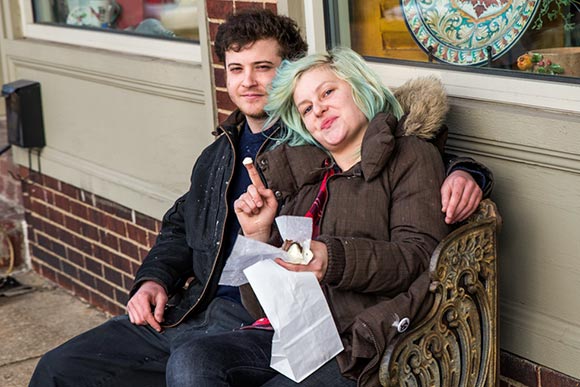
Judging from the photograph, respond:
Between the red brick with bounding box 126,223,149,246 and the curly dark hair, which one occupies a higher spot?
the curly dark hair

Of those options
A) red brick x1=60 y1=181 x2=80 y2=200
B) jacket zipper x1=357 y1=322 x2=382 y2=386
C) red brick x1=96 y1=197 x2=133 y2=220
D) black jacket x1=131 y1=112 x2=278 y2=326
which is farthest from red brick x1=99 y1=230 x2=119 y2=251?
jacket zipper x1=357 y1=322 x2=382 y2=386

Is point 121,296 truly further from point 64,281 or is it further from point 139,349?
point 139,349

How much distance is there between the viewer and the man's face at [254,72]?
3686 millimetres

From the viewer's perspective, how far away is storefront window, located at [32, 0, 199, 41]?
514cm

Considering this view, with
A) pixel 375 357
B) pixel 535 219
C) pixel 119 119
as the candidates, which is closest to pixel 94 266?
pixel 119 119

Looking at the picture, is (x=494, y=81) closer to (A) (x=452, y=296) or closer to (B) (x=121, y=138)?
(A) (x=452, y=296)

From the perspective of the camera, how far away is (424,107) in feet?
10.6

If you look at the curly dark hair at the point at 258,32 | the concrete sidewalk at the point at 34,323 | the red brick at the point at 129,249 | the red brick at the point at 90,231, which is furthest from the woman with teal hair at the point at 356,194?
the red brick at the point at 90,231

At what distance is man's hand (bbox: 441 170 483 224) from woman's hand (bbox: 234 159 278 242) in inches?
20.7

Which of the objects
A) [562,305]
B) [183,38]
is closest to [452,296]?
[562,305]

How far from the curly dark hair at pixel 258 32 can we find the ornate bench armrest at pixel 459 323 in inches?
37.5

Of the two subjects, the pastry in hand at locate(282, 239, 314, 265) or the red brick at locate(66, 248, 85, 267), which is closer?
the pastry in hand at locate(282, 239, 314, 265)

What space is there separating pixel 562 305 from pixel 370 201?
28.9 inches

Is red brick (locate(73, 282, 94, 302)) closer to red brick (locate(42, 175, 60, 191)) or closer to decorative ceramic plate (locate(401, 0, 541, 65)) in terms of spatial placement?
red brick (locate(42, 175, 60, 191))
